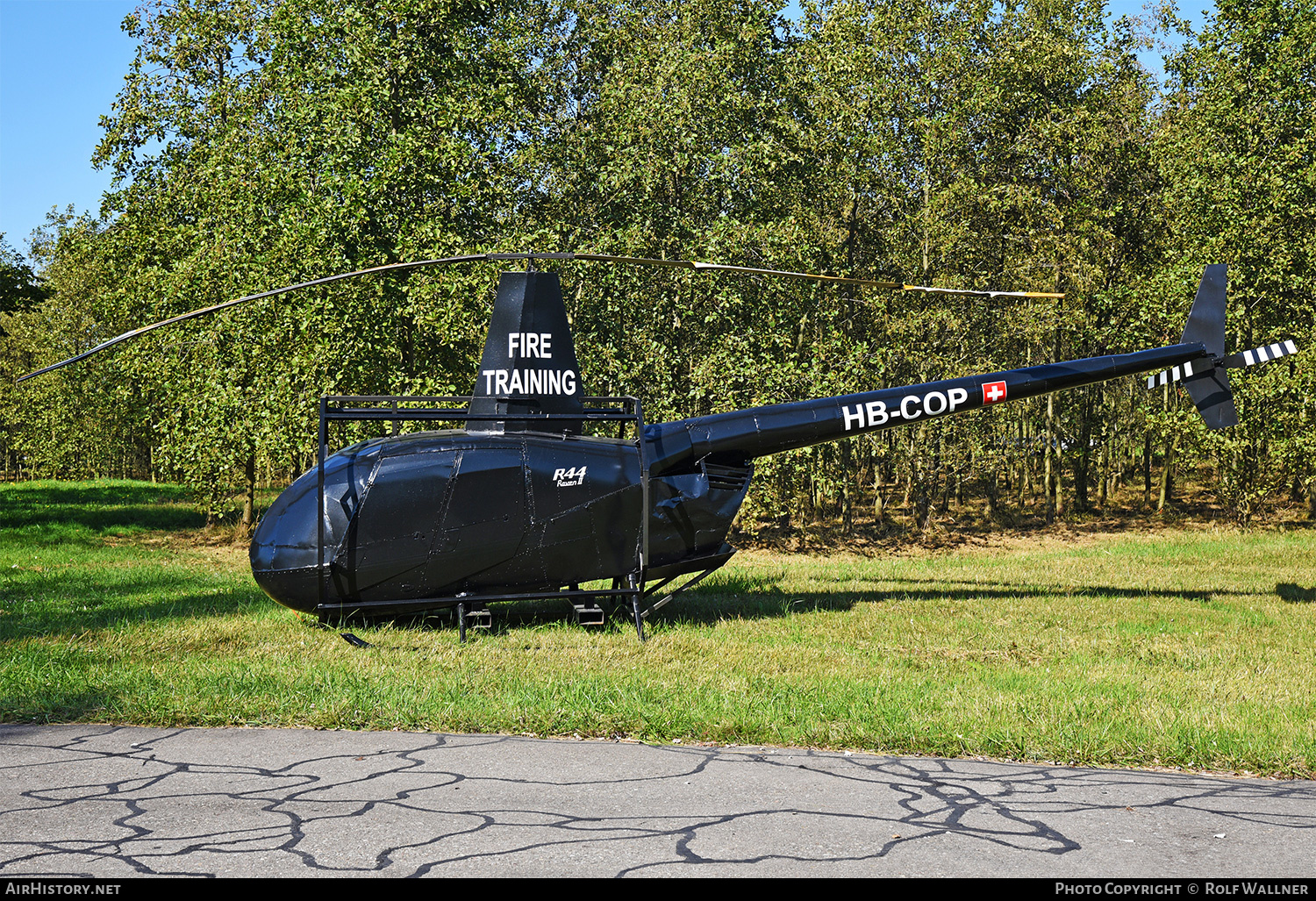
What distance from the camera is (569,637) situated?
1124cm

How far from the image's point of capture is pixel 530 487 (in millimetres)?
11492

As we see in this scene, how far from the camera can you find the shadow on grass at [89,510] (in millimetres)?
24969

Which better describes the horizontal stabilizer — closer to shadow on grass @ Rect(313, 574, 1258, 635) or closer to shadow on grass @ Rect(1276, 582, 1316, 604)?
shadow on grass @ Rect(313, 574, 1258, 635)

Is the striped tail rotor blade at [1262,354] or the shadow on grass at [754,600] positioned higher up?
the striped tail rotor blade at [1262,354]

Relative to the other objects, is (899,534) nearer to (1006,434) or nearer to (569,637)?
(1006,434)

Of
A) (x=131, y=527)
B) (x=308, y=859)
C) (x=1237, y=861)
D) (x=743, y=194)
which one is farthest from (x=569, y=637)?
(x=131, y=527)

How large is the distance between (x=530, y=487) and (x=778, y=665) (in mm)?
3337

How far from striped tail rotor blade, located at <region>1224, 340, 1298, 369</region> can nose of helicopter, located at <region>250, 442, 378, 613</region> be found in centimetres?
1044

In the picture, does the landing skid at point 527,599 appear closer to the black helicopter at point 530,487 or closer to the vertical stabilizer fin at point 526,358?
the black helicopter at point 530,487

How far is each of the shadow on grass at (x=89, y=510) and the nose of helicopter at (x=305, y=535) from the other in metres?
15.1

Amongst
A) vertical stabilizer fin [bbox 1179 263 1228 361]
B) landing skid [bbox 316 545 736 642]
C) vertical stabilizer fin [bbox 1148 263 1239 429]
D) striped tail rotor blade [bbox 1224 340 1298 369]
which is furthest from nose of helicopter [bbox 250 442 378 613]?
striped tail rotor blade [bbox 1224 340 1298 369]

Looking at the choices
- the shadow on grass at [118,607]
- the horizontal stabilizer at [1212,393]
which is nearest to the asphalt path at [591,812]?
the shadow on grass at [118,607]

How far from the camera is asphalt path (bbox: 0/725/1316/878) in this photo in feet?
16.4

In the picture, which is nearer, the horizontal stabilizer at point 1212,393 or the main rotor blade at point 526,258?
the main rotor blade at point 526,258
